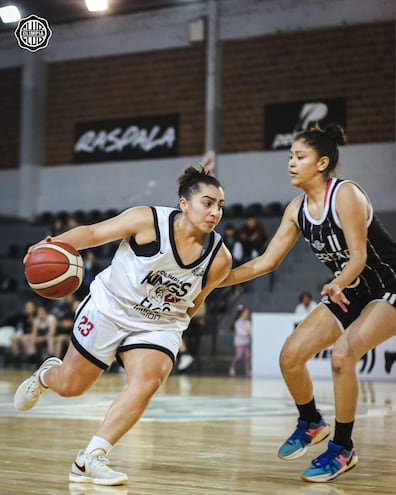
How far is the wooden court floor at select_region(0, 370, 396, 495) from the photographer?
3650 millimetres

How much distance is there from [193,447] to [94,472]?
1.36 meters

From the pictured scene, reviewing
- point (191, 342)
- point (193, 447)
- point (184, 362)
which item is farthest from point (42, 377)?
point (191, 342)

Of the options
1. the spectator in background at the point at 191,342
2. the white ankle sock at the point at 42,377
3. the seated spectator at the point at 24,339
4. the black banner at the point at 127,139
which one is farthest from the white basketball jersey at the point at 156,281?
the black banner at the point at 127,139

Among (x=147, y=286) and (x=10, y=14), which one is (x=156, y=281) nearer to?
(x=147, y=286)

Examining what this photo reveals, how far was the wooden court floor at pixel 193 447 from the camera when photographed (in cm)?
365

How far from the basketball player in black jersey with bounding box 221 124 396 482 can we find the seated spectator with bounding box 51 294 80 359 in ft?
33.2

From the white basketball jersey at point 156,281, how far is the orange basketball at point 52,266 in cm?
21

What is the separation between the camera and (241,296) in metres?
14.6

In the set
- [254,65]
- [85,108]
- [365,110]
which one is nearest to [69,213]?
[85,108]

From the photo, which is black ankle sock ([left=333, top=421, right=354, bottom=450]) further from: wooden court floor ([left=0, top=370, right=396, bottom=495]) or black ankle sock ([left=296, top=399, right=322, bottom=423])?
black ankle sock ([left=296, top=399, right=322, bottom=423])

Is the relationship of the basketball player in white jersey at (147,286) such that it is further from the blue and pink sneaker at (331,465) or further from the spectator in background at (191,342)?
the spectator in background at (191,342)

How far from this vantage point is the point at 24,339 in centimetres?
1482

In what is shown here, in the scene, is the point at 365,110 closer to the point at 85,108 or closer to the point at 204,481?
the point at 85,108

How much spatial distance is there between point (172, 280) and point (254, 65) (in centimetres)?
1383
